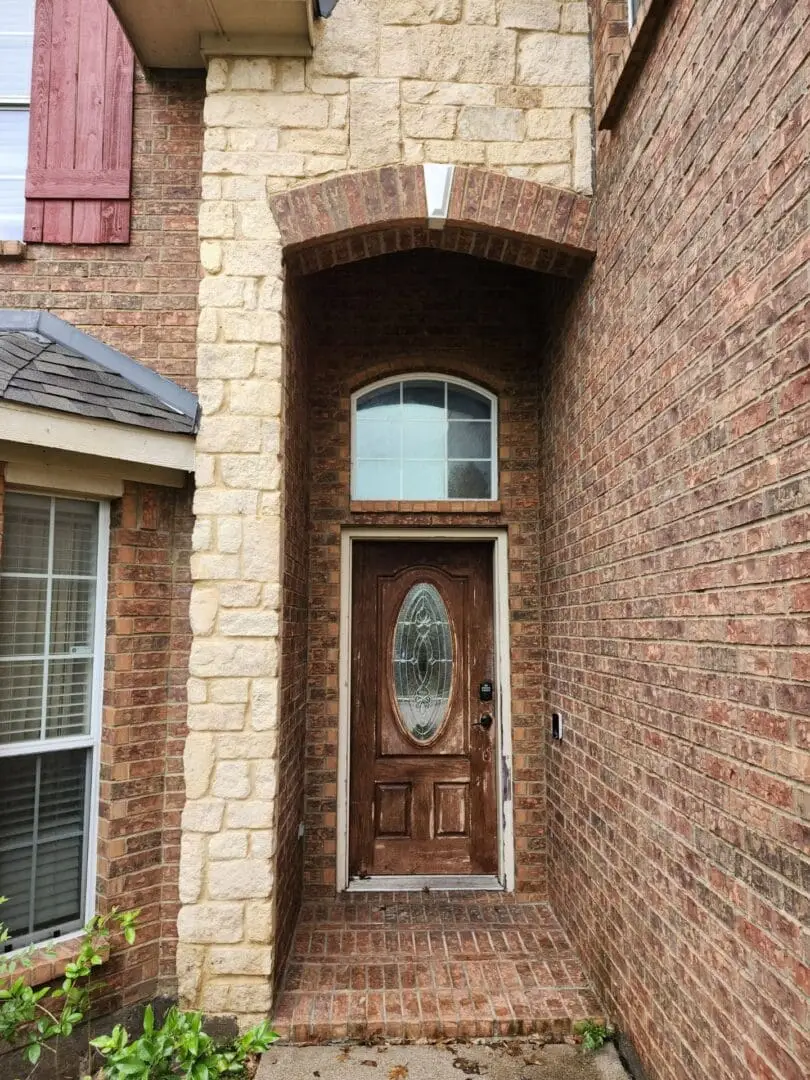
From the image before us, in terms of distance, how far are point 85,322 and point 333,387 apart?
1493 millimetres

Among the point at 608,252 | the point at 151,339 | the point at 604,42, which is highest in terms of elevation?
the point at 604,42

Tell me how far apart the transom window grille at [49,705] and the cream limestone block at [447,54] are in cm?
268

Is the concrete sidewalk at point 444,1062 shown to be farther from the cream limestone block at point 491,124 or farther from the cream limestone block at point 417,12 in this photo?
the cream limestone block at point 417,12

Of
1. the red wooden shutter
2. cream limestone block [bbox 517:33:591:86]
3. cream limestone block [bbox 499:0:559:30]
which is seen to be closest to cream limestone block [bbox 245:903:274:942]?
the red wooden shutter

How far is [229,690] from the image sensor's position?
3.17 m

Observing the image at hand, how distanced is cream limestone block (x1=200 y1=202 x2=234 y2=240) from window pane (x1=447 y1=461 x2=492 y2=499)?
195 cm

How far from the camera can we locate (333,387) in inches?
175

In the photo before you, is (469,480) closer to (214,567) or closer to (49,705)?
(214,567)

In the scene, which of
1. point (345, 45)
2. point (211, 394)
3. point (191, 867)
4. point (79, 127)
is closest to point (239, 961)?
point (191, 867)

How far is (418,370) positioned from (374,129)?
147 cm

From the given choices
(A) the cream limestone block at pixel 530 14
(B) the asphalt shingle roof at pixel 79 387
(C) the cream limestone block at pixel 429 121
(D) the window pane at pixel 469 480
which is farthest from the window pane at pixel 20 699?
(A) the cream limestone block at pixel 530 14

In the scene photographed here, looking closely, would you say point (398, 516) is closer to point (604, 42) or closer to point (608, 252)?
point (608, 252)

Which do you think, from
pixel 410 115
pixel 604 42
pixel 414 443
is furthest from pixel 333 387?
pixel 604 42

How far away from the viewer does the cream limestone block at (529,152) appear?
3.39 m
